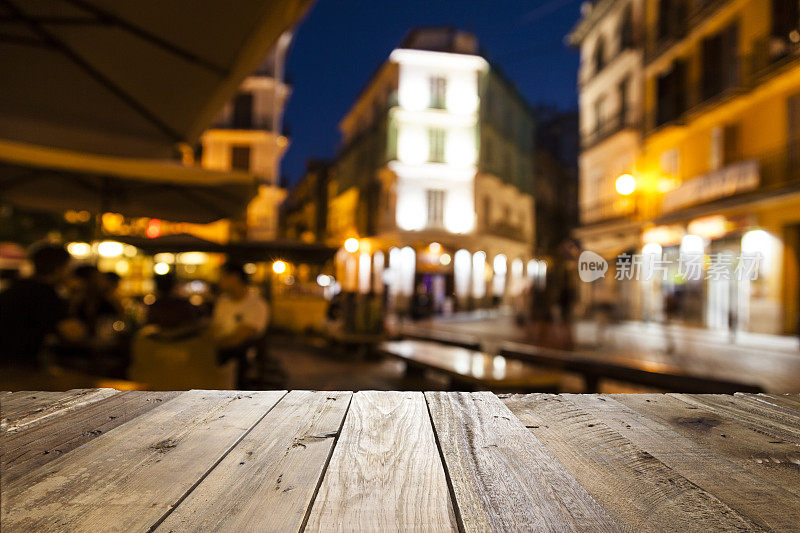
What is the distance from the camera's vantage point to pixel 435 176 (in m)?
24.5

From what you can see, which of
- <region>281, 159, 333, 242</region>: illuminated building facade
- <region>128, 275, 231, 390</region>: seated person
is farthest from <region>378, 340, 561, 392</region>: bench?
<region>281, 159, 333, 242</region>: illuminated building facade

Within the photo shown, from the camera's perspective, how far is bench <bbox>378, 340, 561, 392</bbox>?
152 inches

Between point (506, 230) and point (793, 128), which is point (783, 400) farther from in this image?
point (506, 230)

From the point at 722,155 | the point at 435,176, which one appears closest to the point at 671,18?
the point at 722,155

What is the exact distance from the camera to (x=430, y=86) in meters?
24.4

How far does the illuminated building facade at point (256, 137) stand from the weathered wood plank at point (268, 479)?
23.6 m

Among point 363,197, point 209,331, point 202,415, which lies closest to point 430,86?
point 363,197

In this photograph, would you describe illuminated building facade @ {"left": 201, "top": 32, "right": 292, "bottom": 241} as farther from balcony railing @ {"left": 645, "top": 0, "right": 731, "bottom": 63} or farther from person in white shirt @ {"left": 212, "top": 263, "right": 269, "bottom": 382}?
person in white shirt @ {"left": 212, "top": 263, "right": 269, "bottom": 382}

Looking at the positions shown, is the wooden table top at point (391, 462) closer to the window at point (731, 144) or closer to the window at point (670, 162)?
the window at point (731, 144)

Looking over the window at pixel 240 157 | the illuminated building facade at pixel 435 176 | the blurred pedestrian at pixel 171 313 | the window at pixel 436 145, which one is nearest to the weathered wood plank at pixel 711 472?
the blurred pedestrian at pixel 171 313

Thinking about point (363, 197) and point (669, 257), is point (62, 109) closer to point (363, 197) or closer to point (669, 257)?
point (669, 257)

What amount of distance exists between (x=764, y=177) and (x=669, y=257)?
12.3 meters

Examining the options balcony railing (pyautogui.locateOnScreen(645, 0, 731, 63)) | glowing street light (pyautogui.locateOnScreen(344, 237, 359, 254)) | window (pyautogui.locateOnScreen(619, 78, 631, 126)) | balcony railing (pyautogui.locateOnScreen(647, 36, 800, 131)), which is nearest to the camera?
balcony railing (pyautogui.locateOnScreen(647, 36, 800, 131))

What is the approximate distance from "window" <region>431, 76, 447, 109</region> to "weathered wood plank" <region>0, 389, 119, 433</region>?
24.1m
